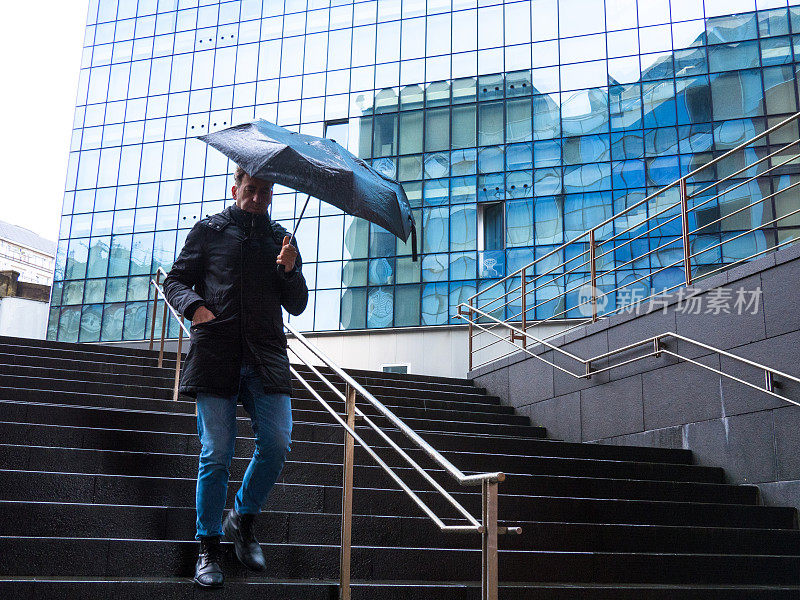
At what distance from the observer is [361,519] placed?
489 cm

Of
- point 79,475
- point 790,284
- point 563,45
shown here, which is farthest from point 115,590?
point 563,45

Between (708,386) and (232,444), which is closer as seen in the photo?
(232,444)

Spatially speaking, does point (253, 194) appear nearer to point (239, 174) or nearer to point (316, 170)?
point (239, 174)

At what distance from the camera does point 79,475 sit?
15.7 feet

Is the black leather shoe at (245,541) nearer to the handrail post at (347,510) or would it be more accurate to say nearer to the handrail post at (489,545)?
the handrail post at (347,510)

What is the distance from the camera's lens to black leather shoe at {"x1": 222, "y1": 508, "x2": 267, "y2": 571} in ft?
12.9

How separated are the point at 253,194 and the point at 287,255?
0.39 m

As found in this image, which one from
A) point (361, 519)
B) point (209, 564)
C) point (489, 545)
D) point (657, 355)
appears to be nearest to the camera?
point (489, 545)

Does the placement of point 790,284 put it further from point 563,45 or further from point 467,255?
point 563,45

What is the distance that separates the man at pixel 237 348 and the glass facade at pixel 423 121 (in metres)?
19.3

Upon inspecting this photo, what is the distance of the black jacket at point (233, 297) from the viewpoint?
3809mm

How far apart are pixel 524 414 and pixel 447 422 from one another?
2.14 metres

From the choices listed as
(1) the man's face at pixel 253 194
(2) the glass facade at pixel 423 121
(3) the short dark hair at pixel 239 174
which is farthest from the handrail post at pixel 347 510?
(2) the glass facade at pixel 423 121

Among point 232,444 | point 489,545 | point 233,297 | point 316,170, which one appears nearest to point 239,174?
point 316,170
